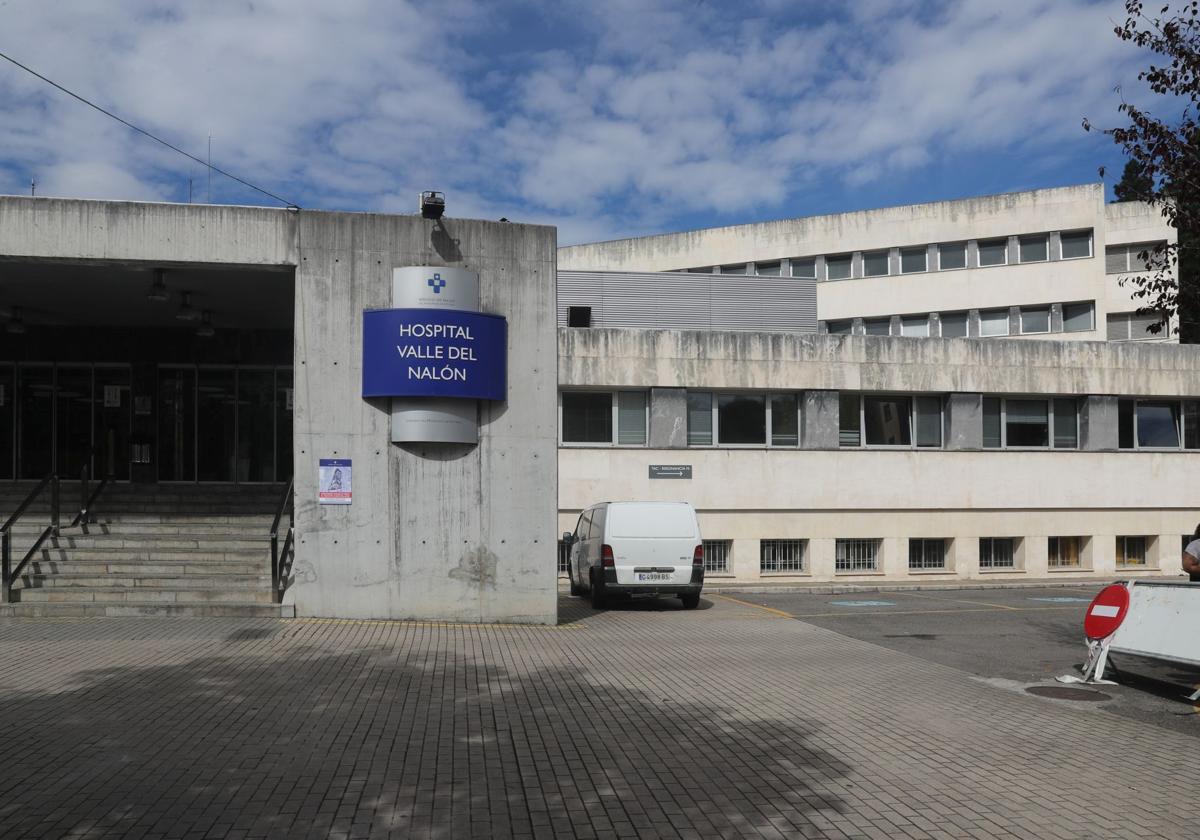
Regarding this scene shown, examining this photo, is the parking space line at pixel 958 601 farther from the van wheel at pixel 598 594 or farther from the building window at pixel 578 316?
the building window at pixel 578 316

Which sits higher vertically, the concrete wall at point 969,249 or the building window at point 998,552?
the concrete wall at point 969,249

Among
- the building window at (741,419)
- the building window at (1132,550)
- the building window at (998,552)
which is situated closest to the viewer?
the building window at (741,419)

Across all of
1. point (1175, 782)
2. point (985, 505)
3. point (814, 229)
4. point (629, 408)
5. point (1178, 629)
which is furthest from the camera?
point (814, 229)

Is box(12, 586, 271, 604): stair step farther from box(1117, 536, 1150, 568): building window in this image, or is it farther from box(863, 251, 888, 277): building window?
box(863, 251, 888, 277): building window

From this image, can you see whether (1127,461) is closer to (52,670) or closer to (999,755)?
(999,755)

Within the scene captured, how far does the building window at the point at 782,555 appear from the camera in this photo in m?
24.5

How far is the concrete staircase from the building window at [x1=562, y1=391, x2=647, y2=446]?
6924mm

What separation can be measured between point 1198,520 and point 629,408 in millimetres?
15633

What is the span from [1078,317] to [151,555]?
33606 mm

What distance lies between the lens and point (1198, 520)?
26.9 metres

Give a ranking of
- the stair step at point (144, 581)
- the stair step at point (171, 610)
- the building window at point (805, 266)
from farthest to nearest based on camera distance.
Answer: the building window at point (805, 266) → the stair step at point (144, 581) → the stair step at point (171, 610)

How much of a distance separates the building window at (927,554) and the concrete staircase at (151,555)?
15.3m

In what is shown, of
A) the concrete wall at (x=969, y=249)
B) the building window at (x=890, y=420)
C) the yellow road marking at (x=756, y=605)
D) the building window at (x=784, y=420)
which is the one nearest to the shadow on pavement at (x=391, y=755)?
the yellow road marking at (x=756, y=605)

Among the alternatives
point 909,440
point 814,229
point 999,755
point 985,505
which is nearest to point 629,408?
point 909,440
